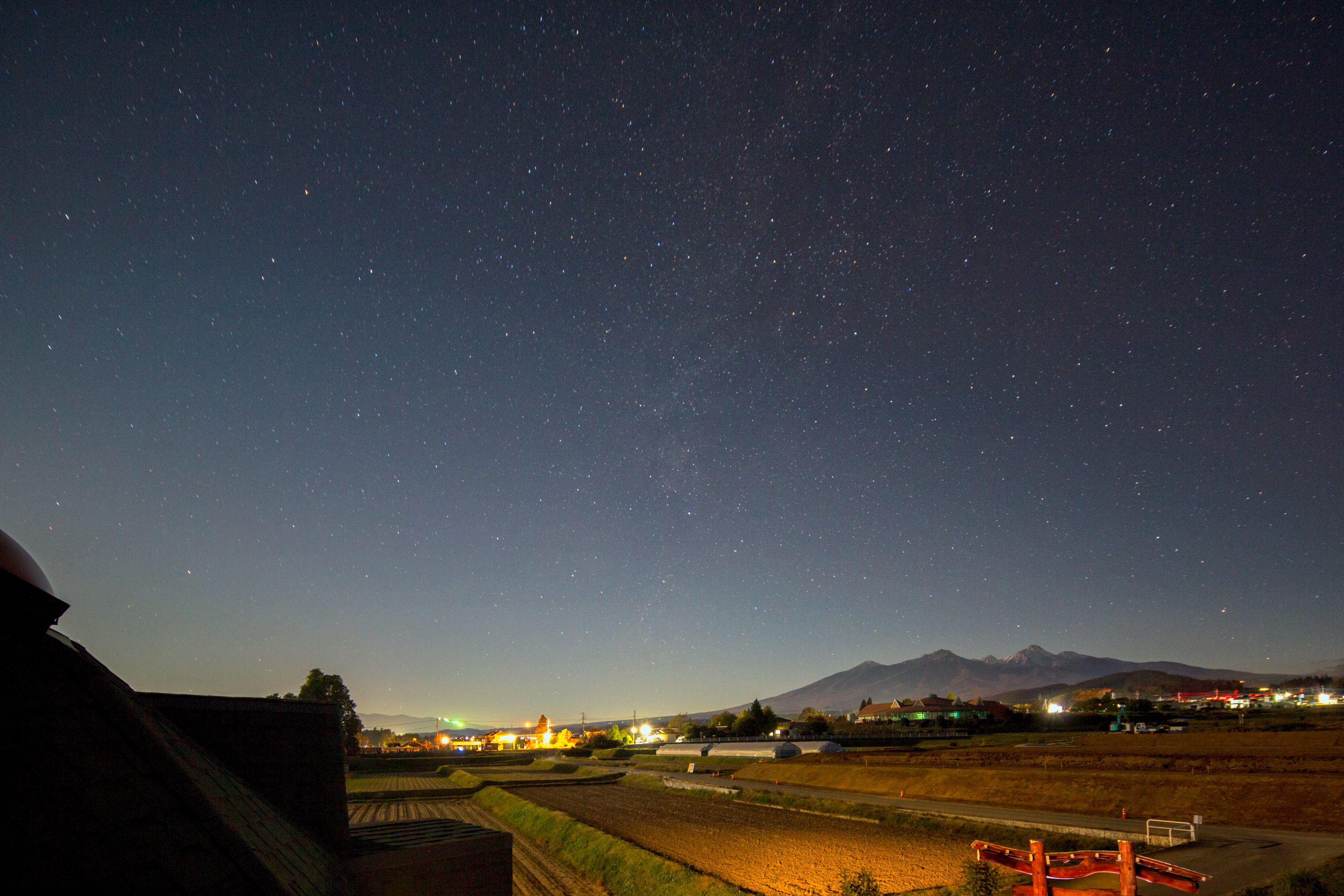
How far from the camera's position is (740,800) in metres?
49.6

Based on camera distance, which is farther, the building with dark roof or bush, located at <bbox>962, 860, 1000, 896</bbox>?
bush, located at <bbox>962, 860, 1000, 896</bbox>

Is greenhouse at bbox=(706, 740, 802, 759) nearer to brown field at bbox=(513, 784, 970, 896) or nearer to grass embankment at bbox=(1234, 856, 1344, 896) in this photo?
brown field at bbox=(513, 784, 970, 896)

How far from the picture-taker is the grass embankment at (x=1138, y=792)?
27609 millimetres

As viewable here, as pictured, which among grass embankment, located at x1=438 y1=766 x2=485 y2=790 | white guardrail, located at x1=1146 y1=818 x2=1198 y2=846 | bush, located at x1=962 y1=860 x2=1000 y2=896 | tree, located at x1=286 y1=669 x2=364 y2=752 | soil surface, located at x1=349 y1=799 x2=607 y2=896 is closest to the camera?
bush, located at x1=962 y1=860 x2=1000 y2=896

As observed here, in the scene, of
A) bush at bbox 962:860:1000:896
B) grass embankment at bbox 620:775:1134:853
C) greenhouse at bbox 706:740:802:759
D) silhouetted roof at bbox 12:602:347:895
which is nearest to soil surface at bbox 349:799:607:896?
bush at bbox 962:860:1000:896

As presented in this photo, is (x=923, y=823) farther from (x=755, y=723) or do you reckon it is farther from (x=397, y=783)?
(x=755, y=723)

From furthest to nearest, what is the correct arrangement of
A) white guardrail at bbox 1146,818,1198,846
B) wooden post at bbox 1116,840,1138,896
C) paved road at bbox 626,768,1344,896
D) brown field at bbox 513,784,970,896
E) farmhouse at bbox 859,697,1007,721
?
farmhouse at bbox 859,697,1007,721
brown field at bbox 513,784,970,896
white guardrail at bbox 1146,818,1198,846
paved road at bbox 626,768,1344,896
wooden post at bbox 1116,840,1138,896

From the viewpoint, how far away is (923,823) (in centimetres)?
3366

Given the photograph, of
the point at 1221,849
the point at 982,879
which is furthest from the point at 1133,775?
the point at 982,879

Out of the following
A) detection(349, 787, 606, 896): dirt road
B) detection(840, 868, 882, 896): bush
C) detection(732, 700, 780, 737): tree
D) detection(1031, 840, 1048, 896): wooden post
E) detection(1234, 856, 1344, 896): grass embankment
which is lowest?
detection(732, 700, 780, 737): tree

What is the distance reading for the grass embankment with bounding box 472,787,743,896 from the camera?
24.6m

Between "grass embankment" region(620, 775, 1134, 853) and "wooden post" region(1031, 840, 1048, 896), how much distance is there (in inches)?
361

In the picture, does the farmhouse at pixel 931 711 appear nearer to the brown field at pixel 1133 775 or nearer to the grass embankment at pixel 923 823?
the brown field at pixel 1133 775

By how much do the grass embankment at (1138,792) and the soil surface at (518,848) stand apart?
25393mm
